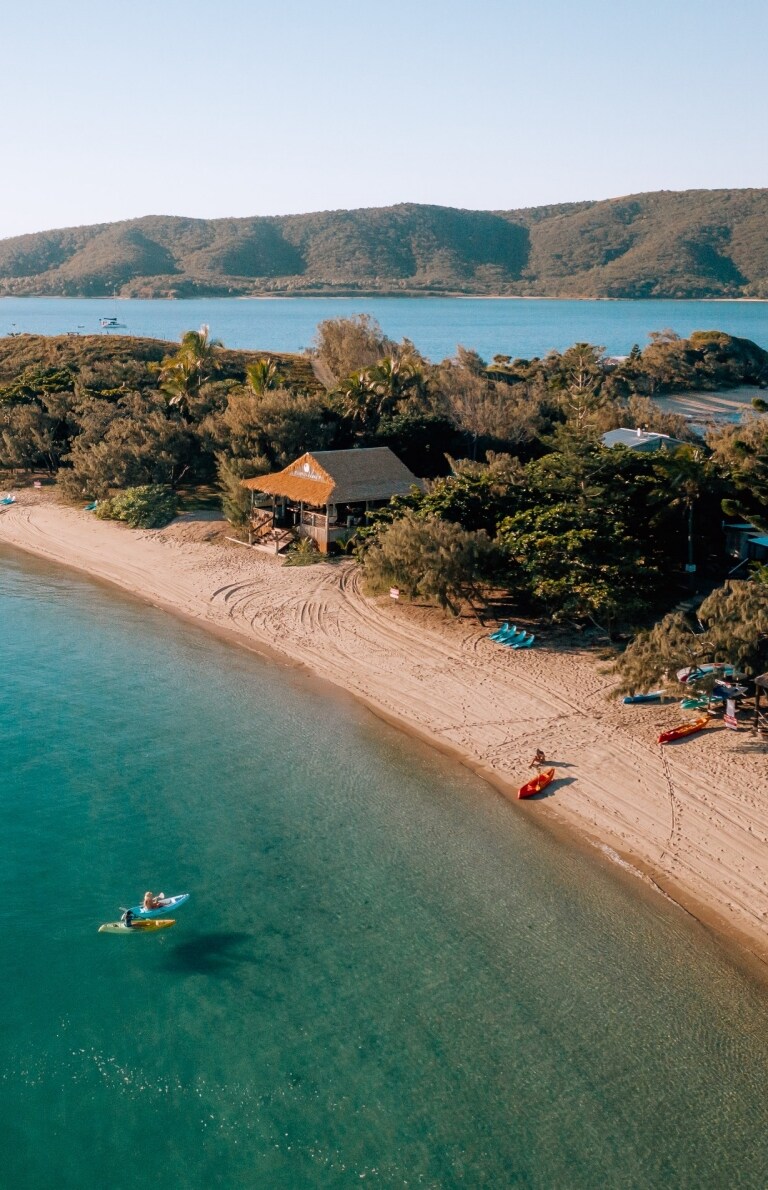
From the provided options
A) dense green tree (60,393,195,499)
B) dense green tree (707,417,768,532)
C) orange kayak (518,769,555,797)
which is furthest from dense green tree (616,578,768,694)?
dense green tree (60,393,195,499)

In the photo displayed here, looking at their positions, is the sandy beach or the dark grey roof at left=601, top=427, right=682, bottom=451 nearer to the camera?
the sandy beach

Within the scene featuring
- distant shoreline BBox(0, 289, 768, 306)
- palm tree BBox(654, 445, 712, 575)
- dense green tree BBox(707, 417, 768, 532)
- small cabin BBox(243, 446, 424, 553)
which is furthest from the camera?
distant shoreline BBox(0, 289, 768, 306)

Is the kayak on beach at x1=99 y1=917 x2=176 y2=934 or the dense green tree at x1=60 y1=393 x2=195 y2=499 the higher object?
the dense green tree at x1=60 y1=393 x2=195 y2=499

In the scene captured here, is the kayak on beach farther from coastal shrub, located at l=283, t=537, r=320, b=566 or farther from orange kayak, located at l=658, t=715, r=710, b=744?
coastal shrub, located at l=283, t=537, r=320, b=566

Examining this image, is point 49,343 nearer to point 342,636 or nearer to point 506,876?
point 342,636

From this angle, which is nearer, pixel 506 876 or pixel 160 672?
pixel 506 876

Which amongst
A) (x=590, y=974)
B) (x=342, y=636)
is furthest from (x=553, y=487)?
(x=590, y=974)

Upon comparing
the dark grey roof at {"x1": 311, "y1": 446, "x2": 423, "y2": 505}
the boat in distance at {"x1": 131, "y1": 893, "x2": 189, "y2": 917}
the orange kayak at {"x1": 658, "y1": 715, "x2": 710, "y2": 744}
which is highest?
the dark grey roof at {"x1": 311, "y1": 446, "x2": 423, "y2": 505}
